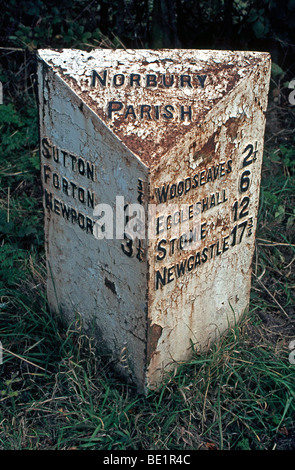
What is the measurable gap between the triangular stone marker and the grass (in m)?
0.11

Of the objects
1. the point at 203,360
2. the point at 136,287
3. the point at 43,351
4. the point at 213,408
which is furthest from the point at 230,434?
the point at 43,351

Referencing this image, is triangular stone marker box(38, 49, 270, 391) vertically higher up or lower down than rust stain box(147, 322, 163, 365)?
higher up

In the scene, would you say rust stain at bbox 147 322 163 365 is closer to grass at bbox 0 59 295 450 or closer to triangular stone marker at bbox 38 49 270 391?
triangular stone marker at bbox 38 49 270 391

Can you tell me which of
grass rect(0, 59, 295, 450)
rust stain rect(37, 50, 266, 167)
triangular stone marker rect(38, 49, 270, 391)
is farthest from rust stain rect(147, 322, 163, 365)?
rust stain rect(37, 50, 266, 167)

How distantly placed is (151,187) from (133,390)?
988 mm

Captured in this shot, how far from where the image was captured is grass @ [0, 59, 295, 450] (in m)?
2.23

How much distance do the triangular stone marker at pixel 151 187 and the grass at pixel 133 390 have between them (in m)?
0.11

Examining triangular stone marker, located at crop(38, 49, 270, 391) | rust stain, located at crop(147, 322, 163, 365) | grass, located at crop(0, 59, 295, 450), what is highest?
triangular stone marker, located at crop(38, 49, 270, 391)

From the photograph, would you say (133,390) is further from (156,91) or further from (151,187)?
(156,91)

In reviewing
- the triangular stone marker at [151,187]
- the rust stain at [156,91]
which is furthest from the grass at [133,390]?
the rust stain at [156,91]

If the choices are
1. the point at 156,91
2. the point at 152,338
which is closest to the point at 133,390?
the point at 152,338

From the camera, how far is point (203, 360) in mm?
2424

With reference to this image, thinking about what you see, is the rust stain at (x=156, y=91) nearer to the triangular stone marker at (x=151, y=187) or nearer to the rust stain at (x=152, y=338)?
the triangular stone marker at (x=151, y=187)

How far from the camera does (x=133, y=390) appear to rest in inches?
96.6
